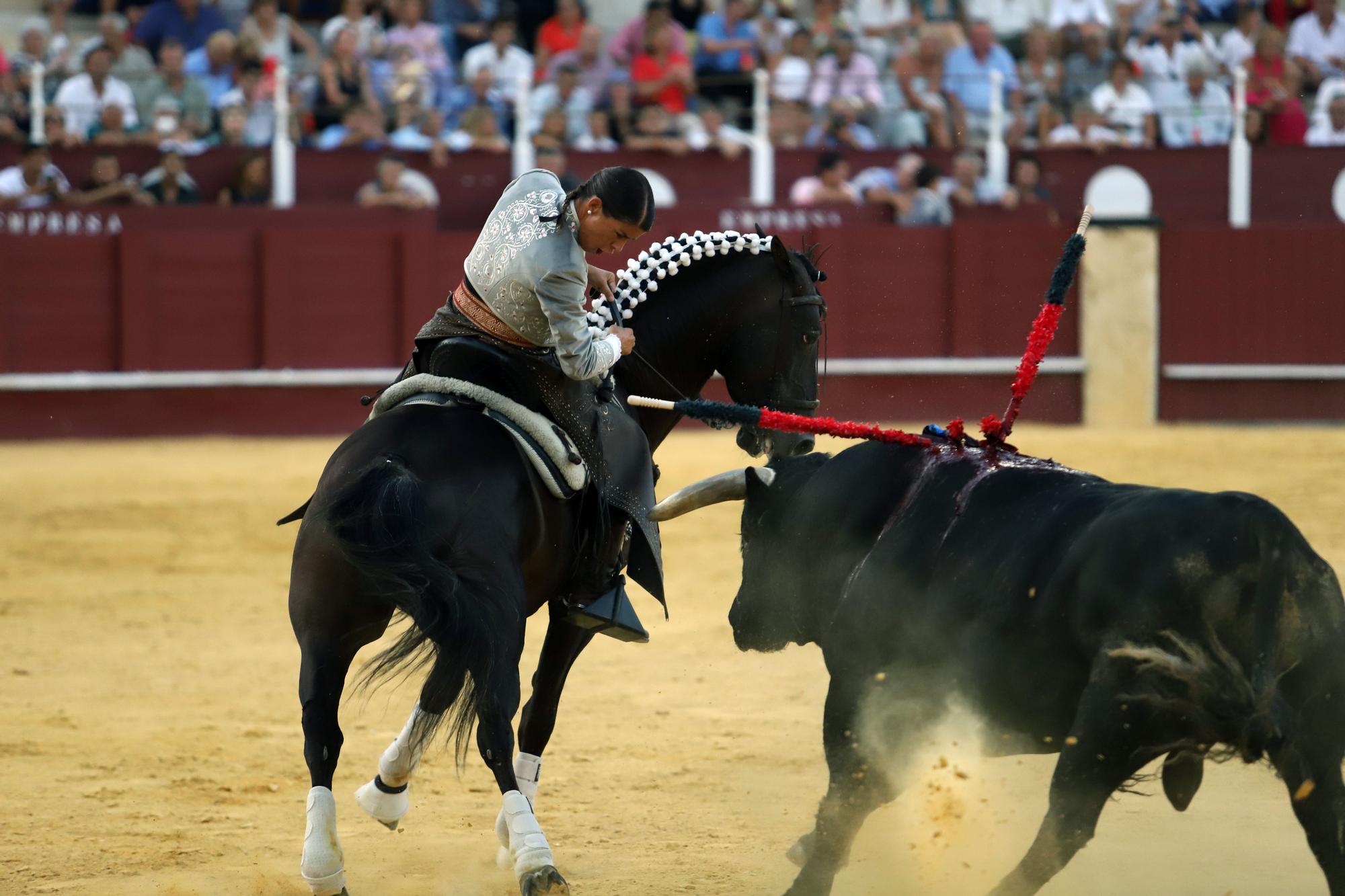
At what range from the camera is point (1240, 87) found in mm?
11305

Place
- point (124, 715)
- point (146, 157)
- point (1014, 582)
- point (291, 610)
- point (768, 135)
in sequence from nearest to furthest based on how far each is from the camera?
point (1014, 582)
point (291, 610)
point (124, 715)
point (146, 157)
point (768, 135)

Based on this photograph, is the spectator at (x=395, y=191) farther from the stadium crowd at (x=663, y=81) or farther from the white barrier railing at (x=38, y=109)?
the white barrier railing at (x=38, y=109)

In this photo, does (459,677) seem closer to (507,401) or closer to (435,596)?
(435,596)

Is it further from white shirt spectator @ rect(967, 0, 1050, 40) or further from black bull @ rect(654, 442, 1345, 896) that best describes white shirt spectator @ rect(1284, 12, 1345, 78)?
black bull @ rect(654, 442, 1345, 896)

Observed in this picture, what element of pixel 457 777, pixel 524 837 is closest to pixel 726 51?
pixel 457 777

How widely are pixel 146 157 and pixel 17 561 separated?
411 cm

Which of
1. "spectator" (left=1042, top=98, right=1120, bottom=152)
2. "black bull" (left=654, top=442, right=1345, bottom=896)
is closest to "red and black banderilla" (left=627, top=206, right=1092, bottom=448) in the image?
"black bull" (left=654, top=442, right=1345, bottom=896)

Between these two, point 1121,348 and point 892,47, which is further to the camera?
point 892,47

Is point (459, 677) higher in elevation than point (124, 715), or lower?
higher

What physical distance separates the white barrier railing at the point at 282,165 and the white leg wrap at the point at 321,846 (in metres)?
8.01

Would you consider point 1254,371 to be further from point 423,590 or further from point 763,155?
point 423,590

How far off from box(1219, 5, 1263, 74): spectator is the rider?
974 centimetres

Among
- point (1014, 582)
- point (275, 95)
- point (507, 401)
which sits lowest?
point (1014, 582)

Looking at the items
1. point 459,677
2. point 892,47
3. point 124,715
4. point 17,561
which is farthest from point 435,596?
point 892,47
